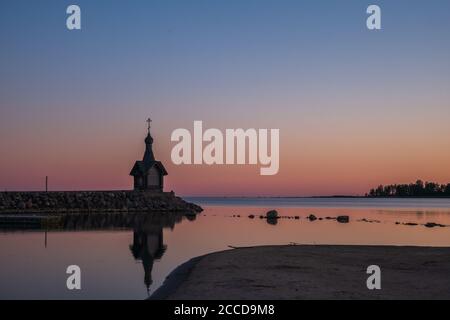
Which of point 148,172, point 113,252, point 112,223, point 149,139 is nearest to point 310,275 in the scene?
point 113,252

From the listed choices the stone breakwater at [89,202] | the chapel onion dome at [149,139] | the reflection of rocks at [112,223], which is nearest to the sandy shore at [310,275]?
the reflection of rocks at [112,223]

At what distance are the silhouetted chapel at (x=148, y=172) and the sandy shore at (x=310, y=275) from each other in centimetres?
5489

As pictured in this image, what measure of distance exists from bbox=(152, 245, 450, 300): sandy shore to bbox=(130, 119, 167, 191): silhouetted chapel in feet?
180

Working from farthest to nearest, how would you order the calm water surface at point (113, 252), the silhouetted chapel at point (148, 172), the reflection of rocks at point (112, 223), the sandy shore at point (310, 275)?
the silhouetted chapel at point (148, 172), the reflection of rocks at point (112, 223), the calm water surface at point (113, 252), the sandy shore at point (310, 275)

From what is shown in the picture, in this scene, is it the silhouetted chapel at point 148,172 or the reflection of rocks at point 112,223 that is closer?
the reflection of rocks at point 112,223

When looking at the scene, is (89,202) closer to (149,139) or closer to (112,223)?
(149,139)

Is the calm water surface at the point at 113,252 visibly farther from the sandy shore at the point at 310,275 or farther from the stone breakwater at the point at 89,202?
the stone breakwater at the point at 89,202

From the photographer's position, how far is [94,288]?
59.6 ft

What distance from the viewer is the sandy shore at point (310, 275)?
1470 centimetres
